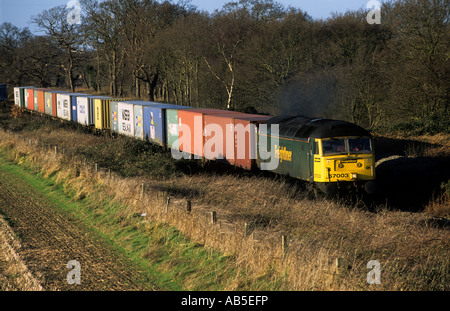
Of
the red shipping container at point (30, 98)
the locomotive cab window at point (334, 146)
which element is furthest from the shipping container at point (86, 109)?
the locomotive cab window at point (334, 146)

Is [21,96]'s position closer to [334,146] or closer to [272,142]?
[272,142]

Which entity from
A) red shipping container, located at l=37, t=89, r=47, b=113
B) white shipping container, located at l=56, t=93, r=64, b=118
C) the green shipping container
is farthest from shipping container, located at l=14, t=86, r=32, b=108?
the green shipping container

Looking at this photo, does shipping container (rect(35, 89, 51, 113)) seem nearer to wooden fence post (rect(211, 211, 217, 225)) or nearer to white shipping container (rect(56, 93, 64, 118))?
white shipping container (rect(56, 93, 64, 118))

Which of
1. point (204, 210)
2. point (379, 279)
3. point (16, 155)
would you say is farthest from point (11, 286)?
point (16, 155)

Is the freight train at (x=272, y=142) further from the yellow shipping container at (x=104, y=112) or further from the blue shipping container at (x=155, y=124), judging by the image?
the yellow shipping container at (x=104, y=112)

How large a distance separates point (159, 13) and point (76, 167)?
1615 inches

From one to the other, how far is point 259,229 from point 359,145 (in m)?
7.35

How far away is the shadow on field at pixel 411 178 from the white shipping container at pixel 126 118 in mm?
14678

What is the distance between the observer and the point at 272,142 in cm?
1884

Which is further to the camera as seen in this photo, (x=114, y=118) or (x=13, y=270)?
(x=114, y=118)

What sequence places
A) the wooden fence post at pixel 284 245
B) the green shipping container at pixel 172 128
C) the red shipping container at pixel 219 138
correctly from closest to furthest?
the wooden fence post at pixel 284 245
the red shipping container at pixel 219 138
the green shipping container at pixel 172 128

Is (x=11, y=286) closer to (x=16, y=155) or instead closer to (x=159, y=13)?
(x=16, y=155)

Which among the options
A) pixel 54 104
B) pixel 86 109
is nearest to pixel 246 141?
pixel 86 109

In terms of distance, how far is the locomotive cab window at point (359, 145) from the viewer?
16.9m
